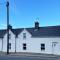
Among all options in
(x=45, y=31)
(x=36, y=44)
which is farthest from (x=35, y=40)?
(x=45, y=31)

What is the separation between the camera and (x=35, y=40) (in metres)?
42.1

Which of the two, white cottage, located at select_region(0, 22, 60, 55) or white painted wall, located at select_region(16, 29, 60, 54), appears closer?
white painted wall, located at select_region(16, 29, 60, 54)

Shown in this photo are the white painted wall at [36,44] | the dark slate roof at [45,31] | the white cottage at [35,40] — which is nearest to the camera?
the white painted wall at [36,44]

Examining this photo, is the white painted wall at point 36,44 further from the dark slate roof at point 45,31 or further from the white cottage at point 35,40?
the dark slate roof at point 45,31

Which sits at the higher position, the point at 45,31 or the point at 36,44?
the point at 45,31

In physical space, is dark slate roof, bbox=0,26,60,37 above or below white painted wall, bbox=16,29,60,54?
above

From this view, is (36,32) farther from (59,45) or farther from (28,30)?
(59,45)

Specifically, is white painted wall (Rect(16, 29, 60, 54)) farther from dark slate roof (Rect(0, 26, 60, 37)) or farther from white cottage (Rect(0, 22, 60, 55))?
dark slate roof (Rect(0, 26, 60, 37))

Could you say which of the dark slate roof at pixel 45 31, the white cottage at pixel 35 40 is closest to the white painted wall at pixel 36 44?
the white cottage at pixel 35 40

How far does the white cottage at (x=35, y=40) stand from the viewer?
1576 inches

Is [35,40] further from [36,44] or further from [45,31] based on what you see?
[45,31]

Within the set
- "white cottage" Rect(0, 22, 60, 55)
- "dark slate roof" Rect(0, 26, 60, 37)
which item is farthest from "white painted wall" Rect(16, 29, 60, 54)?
"dark slate roof" Rect(0, 26, 60, 37)

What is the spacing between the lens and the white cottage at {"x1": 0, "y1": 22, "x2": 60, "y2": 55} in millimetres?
40025

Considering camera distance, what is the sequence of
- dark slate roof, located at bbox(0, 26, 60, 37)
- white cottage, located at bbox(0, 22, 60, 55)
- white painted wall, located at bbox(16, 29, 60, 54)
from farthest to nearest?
dark slate roof, located at bbox(0, 26, 60, 37)
white cottage, located at bbox(0, 22, 60, 55)
white painted wall, located at bbox(16, 29, 60, 54)
